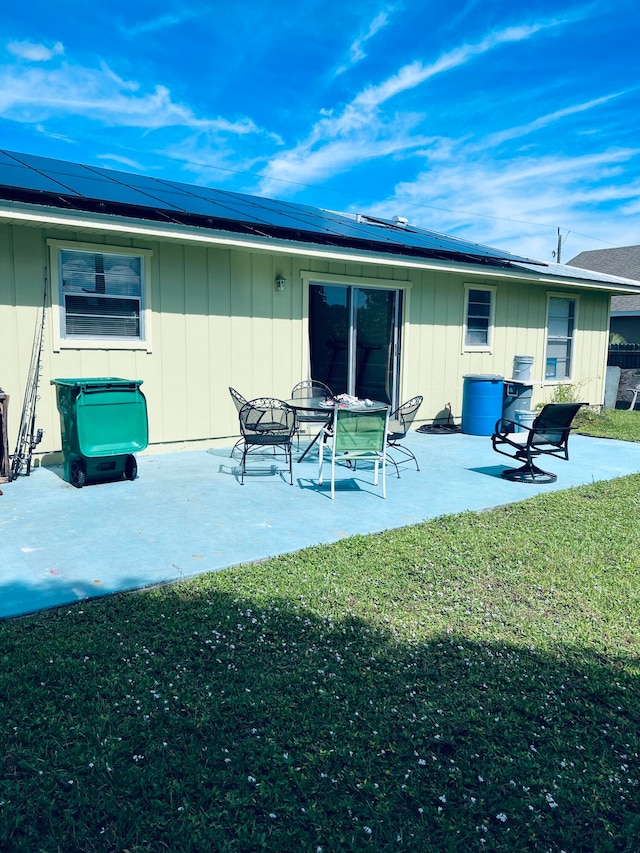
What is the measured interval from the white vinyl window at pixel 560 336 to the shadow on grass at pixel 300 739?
32.8 ft

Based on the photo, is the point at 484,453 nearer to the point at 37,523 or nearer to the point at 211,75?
the point at 37,523

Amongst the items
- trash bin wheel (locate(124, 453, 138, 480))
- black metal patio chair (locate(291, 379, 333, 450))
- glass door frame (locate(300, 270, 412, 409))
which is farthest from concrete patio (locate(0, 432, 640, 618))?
glass door frame (locate(300, 270, 412, 409))

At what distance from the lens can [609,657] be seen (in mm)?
2943

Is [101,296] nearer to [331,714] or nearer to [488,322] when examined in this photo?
[331,714]

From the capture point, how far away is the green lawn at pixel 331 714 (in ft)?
6.27

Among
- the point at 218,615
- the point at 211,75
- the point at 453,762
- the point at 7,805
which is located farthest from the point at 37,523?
the point at 211,75

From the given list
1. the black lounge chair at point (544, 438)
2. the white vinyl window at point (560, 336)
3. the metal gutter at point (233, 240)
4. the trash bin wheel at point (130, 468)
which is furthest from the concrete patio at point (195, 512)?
the white vinyl window at point (560, 336)

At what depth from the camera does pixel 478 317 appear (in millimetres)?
10688

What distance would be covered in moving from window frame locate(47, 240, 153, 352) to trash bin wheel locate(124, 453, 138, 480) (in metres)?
1.52

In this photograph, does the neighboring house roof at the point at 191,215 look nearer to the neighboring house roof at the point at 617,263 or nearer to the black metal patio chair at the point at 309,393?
the black metal patio chair at the point at 309,393

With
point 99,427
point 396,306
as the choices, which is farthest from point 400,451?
point 99,427

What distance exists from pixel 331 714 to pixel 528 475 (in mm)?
5067

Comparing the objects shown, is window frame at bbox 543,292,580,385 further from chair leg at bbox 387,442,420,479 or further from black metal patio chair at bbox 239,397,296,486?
black metal patio chair at bbox 239,397,296,486

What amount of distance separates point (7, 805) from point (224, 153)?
29.1 m
